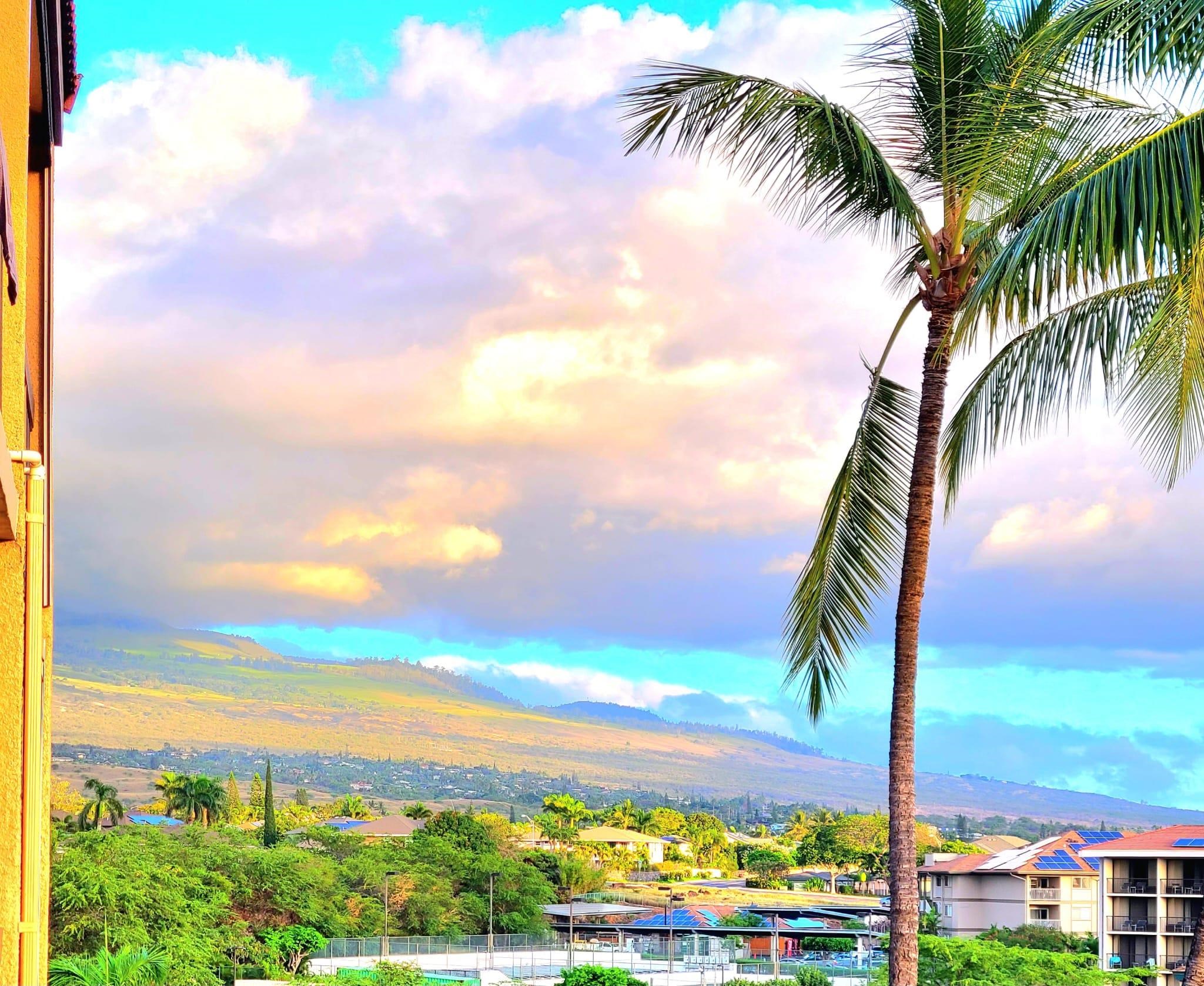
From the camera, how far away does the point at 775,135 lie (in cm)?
975

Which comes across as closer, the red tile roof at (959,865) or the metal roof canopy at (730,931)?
the red tile roof at (959,865)

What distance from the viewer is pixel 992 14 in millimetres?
9852

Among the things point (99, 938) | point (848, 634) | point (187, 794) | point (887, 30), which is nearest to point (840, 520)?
point (848, 634)

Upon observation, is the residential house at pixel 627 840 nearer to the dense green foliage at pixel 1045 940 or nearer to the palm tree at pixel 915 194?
the dense green foliage at pixel 1045 940

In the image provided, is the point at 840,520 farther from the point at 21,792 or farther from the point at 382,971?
the point at 382,971

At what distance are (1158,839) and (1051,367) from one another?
43.9 metres

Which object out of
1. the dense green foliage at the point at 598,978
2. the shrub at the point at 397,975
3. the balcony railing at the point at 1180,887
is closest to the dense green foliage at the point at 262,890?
the shrub at the point at 397,975

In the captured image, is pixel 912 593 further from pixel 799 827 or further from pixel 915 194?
pixel 799 827

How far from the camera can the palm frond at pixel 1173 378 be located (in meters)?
7.05

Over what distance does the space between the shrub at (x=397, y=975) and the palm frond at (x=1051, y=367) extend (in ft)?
95.5

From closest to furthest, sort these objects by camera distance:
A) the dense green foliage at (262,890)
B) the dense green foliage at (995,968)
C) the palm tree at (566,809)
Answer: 1. the dense green foliage at (995,968)
2. the dense green foliage at (262,890)
3. the palm tree at (566,809)

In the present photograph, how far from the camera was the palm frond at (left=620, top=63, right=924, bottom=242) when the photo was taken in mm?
9547

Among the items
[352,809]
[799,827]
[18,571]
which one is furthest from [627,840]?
[18,571]

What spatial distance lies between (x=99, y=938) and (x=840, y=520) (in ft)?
113
